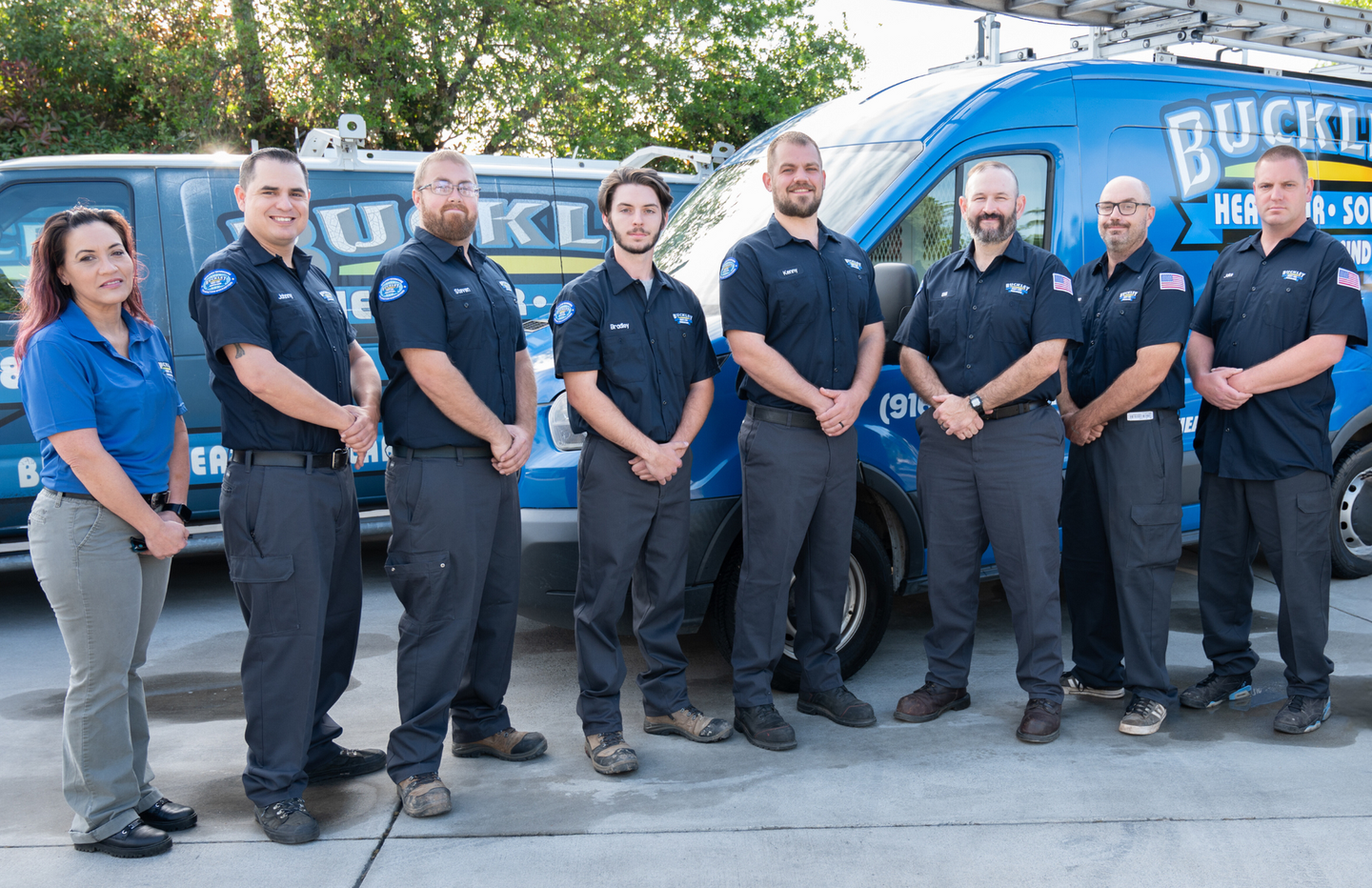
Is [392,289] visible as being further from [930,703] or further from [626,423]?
[930,703]

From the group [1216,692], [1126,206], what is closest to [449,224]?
[1126,206]

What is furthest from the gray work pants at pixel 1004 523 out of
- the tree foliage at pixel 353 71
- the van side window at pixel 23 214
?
the tree foliage at pixel 353 71

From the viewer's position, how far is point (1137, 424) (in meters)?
4.07

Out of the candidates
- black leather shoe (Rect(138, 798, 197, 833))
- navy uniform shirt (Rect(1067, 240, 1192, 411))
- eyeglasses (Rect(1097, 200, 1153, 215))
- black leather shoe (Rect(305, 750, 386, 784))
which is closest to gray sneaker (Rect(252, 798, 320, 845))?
black leather shoe (Rect(138, 798, 197, 833))

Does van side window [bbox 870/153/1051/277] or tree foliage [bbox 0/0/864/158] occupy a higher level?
tree foliage [bbox 0/0/864/158]

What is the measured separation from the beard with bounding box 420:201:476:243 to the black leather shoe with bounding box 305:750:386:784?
5.77 ft

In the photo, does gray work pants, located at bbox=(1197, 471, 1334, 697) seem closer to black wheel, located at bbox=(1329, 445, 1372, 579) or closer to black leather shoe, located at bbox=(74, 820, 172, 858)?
black wheel, located at bbox=(1329, 445, 1372, 579)

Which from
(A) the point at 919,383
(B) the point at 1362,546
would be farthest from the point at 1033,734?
(B) the point at 1362,546

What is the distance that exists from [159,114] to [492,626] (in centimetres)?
1199

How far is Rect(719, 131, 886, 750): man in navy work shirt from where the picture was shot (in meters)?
3.88

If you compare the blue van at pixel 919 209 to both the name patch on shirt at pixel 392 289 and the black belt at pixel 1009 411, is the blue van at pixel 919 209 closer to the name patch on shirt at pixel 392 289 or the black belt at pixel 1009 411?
the black belt at pixel 1009 411

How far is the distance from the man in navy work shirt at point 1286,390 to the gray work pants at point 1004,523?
0.68 meters

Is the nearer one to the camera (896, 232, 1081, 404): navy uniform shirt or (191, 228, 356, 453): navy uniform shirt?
(191, 228, 356, 453): navy uniform shirt

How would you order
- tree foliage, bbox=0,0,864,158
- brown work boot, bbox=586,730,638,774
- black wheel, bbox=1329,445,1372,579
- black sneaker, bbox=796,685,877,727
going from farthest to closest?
tree foliage, bbox=0,0,864,158
black wheel, bbox=1329,445,1372,579
black sneaker, bbox=796,685,877,727
brown work boot, bbox=586,730,638,774
